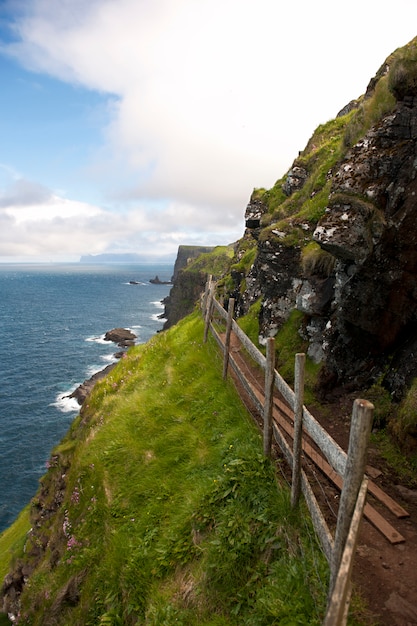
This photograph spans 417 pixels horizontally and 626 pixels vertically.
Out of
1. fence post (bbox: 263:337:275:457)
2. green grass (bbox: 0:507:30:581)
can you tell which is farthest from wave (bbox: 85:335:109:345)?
fence post (bbox: 263:337:275:457)

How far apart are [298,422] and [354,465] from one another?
7.35 ft

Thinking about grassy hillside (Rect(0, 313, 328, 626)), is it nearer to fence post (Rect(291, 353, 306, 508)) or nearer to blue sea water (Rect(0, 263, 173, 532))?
fence post (Rect(291, 353, 306, 508))

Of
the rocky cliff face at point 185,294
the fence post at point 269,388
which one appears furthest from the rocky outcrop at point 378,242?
the rocky cliff face at point 185,294

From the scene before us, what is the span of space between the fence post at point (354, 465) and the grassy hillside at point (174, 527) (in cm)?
149

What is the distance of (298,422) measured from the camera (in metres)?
6.61

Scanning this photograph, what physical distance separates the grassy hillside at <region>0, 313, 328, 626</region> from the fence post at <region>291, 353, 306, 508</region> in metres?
0.45

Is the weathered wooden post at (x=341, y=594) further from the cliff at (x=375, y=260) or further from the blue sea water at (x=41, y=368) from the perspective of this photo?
the blue sea water at (x=41, y=368)

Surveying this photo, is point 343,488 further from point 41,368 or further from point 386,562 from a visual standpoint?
point 41,368

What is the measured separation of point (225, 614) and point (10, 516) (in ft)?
99.8

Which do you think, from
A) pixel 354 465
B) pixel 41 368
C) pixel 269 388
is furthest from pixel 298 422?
pixel 41 368

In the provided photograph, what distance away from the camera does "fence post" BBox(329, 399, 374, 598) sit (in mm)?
4160

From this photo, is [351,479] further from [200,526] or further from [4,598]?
[4,598]

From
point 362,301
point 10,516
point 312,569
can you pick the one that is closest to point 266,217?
point 362,301

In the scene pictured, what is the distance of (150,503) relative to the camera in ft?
31.7
